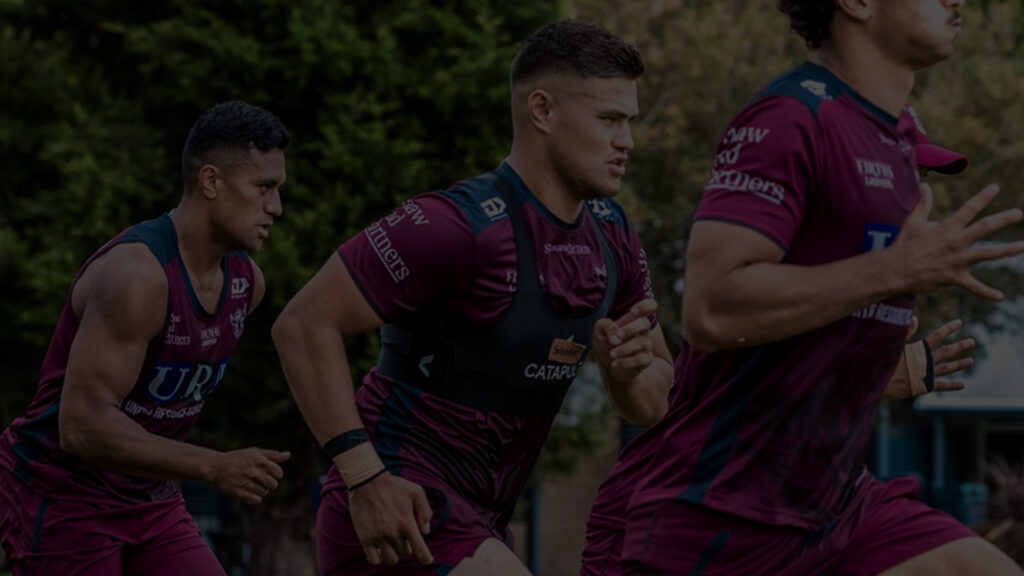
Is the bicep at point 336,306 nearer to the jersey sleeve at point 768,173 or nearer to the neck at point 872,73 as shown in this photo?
the jersey sleeve at point 768,173

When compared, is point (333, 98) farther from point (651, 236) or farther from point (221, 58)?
point (651, 236)

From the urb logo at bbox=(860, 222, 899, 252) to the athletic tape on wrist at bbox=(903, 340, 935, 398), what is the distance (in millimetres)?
1278

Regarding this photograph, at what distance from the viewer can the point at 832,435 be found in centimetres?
371

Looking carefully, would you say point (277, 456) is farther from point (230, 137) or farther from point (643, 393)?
point (230, 137)

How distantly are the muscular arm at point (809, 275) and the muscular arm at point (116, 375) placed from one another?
2057 mm

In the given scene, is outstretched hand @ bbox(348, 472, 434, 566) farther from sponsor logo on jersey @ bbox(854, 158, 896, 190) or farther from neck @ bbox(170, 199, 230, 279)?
neck @ bbox(170, 199, 230, 279)

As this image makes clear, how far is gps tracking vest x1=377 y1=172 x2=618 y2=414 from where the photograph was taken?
14.7 ft

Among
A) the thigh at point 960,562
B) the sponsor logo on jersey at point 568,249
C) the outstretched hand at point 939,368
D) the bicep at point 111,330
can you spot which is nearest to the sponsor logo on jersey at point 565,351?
the sponsor logo on jersey at point 568,249

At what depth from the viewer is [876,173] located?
3.53 m

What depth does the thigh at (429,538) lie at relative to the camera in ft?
14.2

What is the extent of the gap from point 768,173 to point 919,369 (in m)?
1.57

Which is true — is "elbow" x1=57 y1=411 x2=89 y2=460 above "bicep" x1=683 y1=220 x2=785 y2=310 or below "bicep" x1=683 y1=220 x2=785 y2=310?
below

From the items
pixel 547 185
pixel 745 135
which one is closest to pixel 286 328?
pixel 547 185

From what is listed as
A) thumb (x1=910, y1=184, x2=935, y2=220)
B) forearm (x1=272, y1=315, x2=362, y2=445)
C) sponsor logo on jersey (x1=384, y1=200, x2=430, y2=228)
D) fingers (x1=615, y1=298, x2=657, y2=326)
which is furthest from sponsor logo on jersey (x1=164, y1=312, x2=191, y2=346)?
thumb (x1=910, y1=184, x2=935, y2=220)
